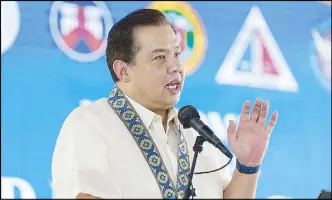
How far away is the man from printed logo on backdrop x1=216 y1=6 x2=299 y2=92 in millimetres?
1554

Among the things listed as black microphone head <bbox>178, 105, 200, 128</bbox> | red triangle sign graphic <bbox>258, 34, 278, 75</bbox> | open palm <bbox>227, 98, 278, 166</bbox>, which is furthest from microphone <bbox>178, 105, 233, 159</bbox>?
red triangle sign graphic <bbox>258, 34, 278, 75</bbox>

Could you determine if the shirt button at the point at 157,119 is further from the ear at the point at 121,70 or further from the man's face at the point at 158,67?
the ear at the point at 121,70

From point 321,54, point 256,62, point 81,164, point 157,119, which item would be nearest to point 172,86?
point 157,119

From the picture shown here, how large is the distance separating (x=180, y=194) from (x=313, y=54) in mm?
2285

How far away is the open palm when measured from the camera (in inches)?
103

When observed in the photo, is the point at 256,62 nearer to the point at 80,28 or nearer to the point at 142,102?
the point at 80,28

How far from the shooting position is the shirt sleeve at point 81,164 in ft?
8.07

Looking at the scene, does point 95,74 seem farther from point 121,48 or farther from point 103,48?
point 121,48

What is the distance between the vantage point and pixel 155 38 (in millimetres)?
2787

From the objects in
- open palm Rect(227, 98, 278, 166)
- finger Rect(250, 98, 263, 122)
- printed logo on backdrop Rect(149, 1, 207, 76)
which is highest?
printed logo on backdrop Rect(149, 1, 207, 76)

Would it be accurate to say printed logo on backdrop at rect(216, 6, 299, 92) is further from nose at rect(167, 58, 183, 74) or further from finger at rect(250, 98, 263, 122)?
finger at rect(250, 98, 263, 122)

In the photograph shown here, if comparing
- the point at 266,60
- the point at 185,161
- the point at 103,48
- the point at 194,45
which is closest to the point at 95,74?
the point at 103,48

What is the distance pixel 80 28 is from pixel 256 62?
3.66 ft

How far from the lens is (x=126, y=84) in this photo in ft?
9.40
